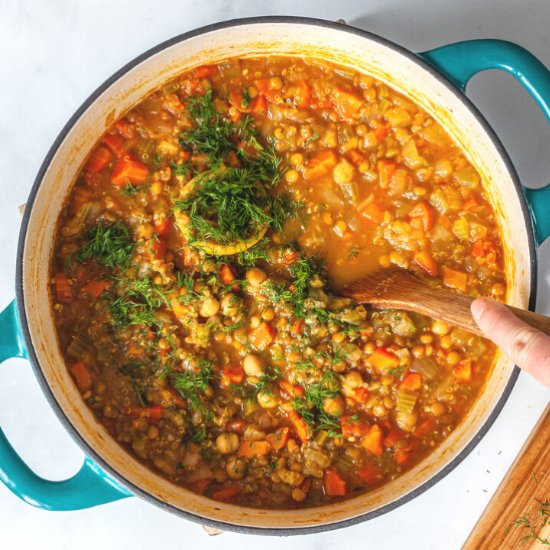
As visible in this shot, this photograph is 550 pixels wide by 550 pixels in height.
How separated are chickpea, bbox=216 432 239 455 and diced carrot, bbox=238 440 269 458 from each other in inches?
1.7

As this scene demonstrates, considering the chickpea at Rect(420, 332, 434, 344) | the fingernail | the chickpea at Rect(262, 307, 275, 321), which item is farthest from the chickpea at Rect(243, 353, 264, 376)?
the fingernail

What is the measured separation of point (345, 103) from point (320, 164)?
38 centimetres

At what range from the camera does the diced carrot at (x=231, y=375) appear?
362 centimetres

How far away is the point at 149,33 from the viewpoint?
12.8ft

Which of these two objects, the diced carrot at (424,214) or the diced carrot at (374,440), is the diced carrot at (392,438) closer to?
the diced carrot at (374,440)

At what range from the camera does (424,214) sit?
141 inches

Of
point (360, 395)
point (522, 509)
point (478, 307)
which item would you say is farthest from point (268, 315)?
point (522, 509)

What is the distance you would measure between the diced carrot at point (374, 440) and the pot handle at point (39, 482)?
1313 mm

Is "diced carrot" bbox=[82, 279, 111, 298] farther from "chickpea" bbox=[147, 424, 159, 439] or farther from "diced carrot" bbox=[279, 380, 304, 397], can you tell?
"diced carrot" bbox=[279, 380, 304, 397]

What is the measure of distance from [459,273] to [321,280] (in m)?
0.77

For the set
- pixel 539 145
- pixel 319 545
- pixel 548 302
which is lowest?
pixel 319 545

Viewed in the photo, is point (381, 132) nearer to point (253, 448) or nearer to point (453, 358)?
point (453, 358)

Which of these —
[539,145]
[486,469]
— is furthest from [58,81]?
[486,469]

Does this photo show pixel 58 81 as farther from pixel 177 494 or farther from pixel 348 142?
pixel 177 494
